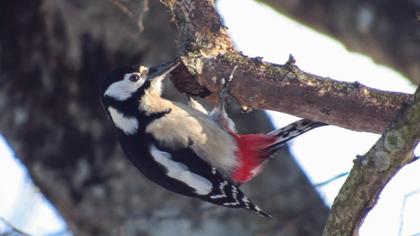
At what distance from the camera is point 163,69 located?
15.2 ft

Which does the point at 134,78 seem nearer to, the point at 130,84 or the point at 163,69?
the point at 130,84

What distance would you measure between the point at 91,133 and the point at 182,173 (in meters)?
1.82

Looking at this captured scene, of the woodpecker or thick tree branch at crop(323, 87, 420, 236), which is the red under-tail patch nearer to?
the woodpecker

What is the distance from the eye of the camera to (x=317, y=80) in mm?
3988

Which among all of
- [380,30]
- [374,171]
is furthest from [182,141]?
[380,30]

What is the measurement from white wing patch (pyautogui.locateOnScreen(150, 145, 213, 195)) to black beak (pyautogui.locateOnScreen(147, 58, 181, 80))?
36cm

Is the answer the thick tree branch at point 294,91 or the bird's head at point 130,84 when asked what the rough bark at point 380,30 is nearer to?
the bird's head at point 130,84

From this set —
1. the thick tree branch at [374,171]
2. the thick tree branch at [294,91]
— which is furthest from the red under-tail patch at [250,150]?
the thick tree branch at [374,171]

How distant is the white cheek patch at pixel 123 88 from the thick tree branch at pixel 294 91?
0.91 m

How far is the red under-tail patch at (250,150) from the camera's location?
16.6ft

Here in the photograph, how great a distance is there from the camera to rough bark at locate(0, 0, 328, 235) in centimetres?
629

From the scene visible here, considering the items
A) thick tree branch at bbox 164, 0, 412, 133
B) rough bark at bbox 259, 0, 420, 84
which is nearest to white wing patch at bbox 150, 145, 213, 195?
thick tree branch at bbox 164, 0, 412, 133

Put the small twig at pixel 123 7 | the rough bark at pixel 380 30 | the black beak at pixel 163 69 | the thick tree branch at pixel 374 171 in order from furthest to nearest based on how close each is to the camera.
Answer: the rough bark at pixel 380 30
the small twig at pixel 123 7
the black beak at pixel 163 69
the thick tree branch at pixel 374 171

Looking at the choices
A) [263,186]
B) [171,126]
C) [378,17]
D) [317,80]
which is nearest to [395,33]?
[378,17]
